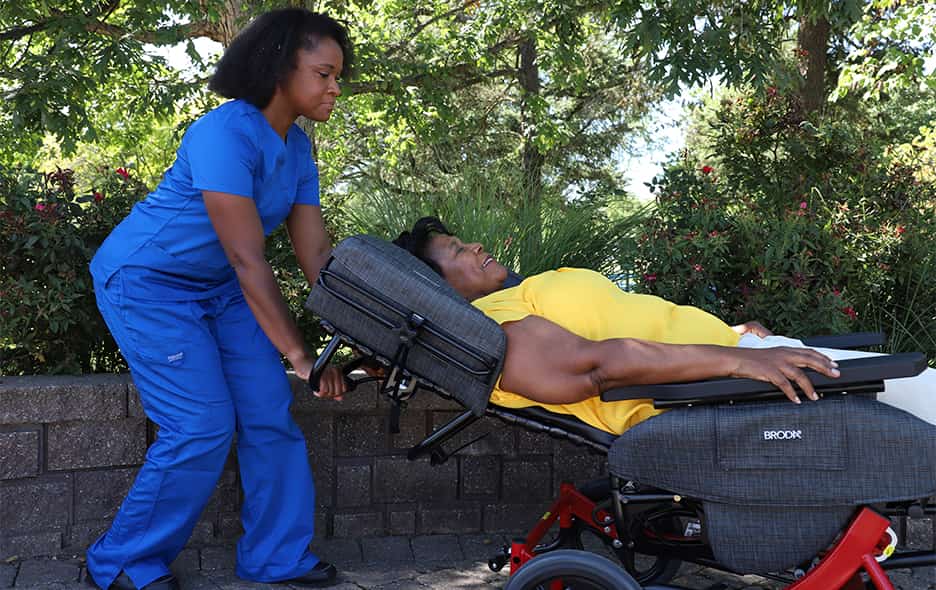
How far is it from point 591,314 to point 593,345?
285mm

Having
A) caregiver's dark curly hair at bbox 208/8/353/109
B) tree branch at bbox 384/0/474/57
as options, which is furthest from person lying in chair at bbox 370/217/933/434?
tree branch at bbox 384/0/474/57

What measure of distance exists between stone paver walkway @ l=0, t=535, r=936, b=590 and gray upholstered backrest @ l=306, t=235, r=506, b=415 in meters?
1.25

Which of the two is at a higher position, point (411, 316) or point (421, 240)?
point (421, 240)

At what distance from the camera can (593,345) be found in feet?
8.79

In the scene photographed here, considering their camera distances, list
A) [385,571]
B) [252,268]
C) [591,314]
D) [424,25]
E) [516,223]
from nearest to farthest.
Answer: [591,314] → [252,268] → [385,571] → [516,223] → [424,25]

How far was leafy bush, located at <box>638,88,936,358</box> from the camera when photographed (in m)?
4.44

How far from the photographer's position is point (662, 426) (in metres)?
2.56

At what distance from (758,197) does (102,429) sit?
18.2 ft

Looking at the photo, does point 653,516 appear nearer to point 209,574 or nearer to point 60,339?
point 209,574

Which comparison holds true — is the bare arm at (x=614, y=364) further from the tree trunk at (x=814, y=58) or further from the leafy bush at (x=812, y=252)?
the tree trunk at (x=814, y=58)

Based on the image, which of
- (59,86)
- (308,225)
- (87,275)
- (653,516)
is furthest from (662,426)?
(59,86)

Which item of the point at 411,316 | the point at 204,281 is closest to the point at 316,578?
the point at 204,281

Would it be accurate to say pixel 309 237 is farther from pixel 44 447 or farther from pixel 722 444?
pixel 722 444

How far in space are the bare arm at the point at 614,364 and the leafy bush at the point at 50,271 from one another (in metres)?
2.11
